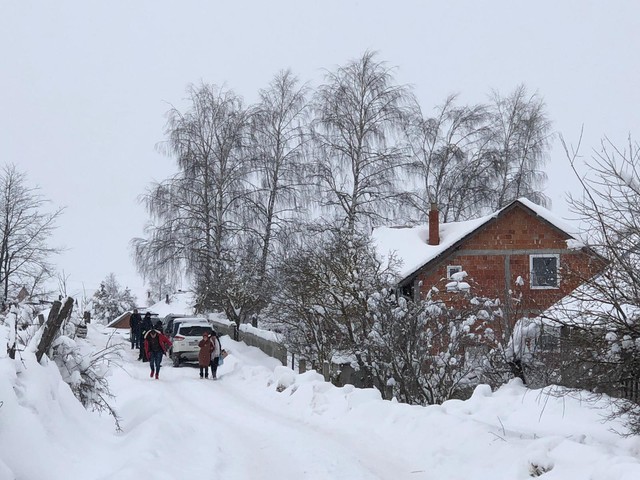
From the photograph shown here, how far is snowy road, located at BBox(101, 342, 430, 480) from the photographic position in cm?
887

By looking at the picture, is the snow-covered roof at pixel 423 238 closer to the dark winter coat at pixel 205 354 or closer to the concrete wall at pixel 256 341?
the concrete wall at pixel 256 341

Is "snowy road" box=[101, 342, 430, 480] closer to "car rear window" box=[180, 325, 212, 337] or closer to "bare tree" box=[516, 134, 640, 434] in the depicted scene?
"bare tree" box=[516, 134, 640, 434]

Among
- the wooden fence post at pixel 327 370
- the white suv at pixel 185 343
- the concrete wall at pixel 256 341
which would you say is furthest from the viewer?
the white suv at pixel 185 343

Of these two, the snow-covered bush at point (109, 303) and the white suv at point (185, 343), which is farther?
the snow-covered bush at point (109, 303)

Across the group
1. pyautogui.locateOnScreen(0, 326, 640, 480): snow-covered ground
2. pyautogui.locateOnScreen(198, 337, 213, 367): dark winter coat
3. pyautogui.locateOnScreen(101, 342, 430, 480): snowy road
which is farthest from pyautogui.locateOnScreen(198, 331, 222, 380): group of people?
pyautogui.locateOnScreen(0, 326, 640, 480): snow-covered ground

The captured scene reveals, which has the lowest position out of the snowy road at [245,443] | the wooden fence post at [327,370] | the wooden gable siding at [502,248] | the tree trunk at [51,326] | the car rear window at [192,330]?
the snowy road at [245,443]

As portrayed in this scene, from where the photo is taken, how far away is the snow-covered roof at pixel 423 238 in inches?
1040

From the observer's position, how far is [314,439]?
11.1 metres

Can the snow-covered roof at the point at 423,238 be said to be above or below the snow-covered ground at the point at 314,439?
above

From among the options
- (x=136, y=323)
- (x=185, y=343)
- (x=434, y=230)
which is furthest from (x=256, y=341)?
(x=434, y=230)

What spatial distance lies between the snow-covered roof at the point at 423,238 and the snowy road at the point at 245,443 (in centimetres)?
1054

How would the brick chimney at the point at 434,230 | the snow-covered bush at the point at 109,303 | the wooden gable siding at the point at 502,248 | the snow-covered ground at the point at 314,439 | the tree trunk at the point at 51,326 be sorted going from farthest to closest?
the snow-covered bush at the point at 109,303 → the brick chimney at the point at 434,230 → the wooden gable siding at the point at 502,248 → the tree trunk at the point at 51,326 → the snow-covered ground at the point at 314,439

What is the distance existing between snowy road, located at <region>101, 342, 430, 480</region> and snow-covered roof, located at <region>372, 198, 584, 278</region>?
10542 millimetres

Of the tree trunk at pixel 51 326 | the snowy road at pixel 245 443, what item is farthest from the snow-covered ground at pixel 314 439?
the tree trunk at pixel 51 326
